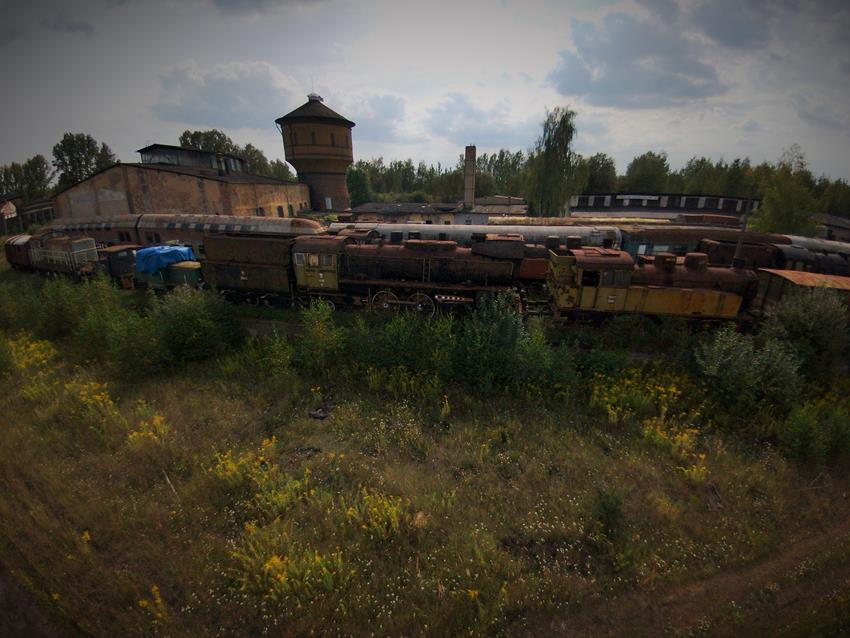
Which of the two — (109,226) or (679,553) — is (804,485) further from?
(109,226)

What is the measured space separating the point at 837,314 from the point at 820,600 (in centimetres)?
973

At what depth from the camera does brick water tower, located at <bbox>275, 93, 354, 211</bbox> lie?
141ft

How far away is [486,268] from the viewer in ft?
50.9

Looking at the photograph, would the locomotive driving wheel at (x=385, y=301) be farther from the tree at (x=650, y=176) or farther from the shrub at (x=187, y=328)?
the tree at (x=650, y=176)

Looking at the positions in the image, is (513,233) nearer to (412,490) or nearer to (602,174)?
(412,490)

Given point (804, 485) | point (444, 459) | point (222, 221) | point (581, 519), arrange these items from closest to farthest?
point (581, 519) < point (804, 485) < point (444, 459) < point (222, 221)

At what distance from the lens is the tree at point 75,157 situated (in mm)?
59062

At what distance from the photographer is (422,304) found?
16234 millimetres

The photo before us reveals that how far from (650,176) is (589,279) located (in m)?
58.7

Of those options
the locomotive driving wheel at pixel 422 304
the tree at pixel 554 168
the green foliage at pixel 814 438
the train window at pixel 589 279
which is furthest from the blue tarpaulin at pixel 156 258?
the tree at pixel 554 168

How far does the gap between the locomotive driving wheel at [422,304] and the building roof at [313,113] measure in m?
37.0

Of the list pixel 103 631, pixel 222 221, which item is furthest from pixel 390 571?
pixel 222 221

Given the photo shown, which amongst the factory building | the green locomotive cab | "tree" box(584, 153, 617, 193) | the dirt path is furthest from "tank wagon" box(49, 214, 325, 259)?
"tree" box(584, 153, 617, 193)

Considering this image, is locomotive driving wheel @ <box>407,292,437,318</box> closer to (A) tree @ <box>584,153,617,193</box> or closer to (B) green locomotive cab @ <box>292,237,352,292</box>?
(B) green locomotive cab @ <box>292,237,352,292</box>
